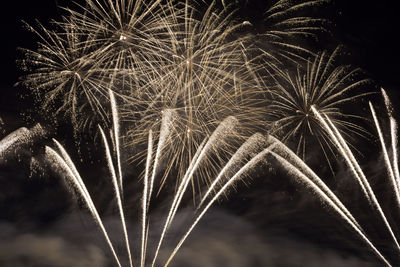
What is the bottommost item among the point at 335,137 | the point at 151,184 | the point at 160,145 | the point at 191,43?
the point at 151,184

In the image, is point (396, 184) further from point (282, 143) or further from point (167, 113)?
point (167, 113)

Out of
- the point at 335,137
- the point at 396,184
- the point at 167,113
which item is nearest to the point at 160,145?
the point at 167,113

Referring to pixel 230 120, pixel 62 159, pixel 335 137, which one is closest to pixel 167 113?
pixel 230 120

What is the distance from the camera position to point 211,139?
14289 millimetres

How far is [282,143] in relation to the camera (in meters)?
14.6

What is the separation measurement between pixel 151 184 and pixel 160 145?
57.4 inches

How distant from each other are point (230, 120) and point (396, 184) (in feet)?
19.4

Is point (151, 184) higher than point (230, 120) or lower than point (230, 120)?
lower

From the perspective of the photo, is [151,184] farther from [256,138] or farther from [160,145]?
[256,138]

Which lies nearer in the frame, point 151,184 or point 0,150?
point 0,150

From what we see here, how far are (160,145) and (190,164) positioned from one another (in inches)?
47.4

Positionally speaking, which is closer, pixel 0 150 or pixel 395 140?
pixel 0 150

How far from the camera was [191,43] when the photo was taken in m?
13.8

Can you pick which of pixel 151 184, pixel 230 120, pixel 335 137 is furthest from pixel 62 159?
pixel 335 137
